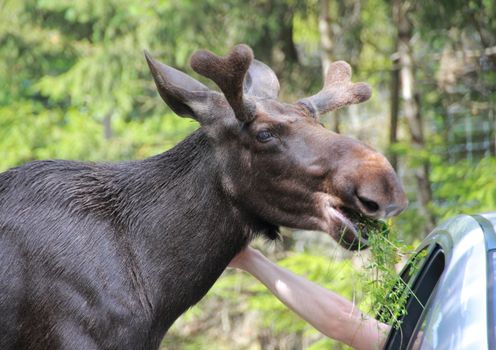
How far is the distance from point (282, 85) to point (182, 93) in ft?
27.6

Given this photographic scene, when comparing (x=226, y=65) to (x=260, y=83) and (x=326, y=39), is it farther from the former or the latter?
(x=326, y=39)

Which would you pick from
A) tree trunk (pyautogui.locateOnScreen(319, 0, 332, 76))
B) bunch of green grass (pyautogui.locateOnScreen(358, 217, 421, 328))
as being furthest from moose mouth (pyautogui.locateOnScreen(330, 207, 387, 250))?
tree trunk (pyautogui.locateOnScreen(319, 0, 332, 76))

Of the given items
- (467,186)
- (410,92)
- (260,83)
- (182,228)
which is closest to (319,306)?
(182,228)

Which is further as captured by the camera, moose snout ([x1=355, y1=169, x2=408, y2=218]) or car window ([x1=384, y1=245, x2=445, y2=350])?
car window ([x1=384, y1=245, x2=445, y2=350])

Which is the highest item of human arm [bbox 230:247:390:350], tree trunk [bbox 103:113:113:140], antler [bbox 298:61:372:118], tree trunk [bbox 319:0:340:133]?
antler [bbox 298:61:372:118]

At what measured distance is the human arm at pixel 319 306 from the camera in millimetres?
4488

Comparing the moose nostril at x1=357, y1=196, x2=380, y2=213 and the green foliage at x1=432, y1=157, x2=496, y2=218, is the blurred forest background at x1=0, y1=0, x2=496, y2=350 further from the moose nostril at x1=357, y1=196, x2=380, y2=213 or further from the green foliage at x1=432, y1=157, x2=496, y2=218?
the moose nostril at x1=357, y1=196, x2=380, y2=213

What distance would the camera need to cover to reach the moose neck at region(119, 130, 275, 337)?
4395mm

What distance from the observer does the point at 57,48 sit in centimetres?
1369

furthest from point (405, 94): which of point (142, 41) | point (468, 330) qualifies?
point (468, 330)

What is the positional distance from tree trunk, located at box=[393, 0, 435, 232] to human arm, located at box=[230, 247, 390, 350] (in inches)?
252

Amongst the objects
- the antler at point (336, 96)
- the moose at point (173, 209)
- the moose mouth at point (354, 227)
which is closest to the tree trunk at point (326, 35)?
the antler at point (336, 96)

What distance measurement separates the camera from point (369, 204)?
12.9 feet

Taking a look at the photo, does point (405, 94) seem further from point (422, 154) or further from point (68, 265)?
point (68, 265)
